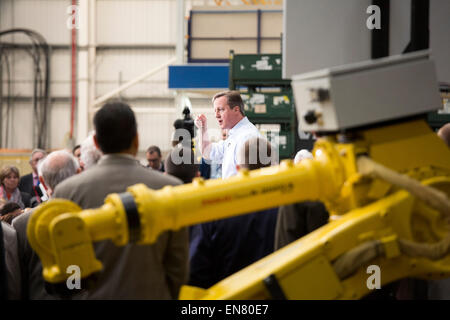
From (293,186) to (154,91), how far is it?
59.8 feet

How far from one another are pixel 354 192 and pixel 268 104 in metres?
7.05

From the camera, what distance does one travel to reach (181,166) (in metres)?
3.41

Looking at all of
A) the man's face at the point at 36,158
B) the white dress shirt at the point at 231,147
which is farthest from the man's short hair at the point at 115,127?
the man's face at the point at 36,158

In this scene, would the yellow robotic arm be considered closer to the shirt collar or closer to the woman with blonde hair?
the shirt collar

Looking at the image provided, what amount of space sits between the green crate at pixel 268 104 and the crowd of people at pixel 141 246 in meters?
4.23

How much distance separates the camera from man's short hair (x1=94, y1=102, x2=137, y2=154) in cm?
237

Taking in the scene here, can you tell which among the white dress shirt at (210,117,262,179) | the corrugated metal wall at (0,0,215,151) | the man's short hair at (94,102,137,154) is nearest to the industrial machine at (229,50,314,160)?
the white dress shirt at (210,117,262,179)

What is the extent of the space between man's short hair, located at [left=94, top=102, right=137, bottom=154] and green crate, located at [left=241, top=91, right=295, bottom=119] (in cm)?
650

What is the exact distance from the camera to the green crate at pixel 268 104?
28.8 feet

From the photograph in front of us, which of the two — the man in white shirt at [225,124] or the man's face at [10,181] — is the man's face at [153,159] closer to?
the man's face at [10,181]

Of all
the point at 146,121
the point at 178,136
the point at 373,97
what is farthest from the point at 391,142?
the point at 146,121

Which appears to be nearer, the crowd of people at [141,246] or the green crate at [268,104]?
the crowd of people at [141,246]

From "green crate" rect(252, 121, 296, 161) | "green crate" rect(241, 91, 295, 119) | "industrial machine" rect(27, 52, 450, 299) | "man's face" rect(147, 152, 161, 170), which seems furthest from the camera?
"green crate" rect(241, 91, 295, 119)

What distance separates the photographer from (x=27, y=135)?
19672mm
